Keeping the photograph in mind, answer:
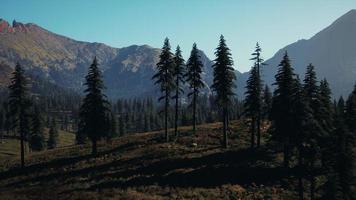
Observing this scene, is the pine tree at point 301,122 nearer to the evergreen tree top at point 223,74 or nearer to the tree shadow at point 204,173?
the tree shadow at point 204,173

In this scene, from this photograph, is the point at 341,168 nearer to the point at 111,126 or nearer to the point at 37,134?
the point at 111,126

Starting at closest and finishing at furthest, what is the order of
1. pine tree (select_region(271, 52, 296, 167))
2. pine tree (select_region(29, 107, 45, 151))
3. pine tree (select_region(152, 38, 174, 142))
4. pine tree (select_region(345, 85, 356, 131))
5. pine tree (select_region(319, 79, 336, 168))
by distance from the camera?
pine tree (select_region(319, 79, 336, 168)) < pine tree (select_region(271, 52, 296, 167)) < pine tree (select_region(345, 85, 356, 131)) < pine tree (select_region(152, 38, 174, 142)) < pine tree (select_region(29, 107, 45, 151))

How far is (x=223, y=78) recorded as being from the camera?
63.3 m

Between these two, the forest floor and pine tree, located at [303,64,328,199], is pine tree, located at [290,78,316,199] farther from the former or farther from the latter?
the forest floor

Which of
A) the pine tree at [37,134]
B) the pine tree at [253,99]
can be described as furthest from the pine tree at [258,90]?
the pine tree at [37,134]

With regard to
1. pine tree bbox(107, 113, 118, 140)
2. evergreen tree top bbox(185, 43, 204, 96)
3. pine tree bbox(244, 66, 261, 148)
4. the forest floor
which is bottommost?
the forest floor

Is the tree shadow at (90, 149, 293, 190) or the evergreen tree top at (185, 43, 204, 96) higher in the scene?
the evergreen tree top at (185, 43, 204, 96)

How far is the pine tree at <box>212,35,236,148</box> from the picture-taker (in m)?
62.9

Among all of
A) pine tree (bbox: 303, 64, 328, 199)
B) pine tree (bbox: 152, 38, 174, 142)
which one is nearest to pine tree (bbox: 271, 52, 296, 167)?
pine tree (bbox: 303, 64, 328, 199)

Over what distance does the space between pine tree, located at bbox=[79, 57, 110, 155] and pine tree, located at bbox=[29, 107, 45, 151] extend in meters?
52.7

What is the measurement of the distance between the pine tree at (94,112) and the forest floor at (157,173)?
130 inches

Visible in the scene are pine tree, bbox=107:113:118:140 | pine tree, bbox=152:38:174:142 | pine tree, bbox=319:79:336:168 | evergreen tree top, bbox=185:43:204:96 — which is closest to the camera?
pine tree, bbox=319:79:336:168

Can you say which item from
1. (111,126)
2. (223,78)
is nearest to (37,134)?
(111,126)

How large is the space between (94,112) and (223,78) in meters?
19.8
